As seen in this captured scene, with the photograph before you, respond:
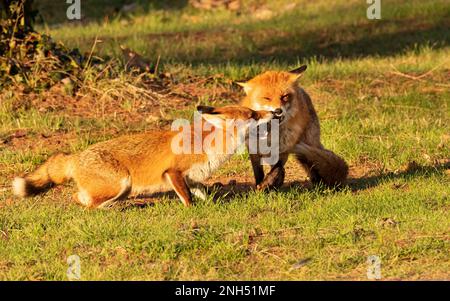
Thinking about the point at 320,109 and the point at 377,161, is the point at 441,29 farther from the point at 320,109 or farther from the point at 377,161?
the point at 377,161

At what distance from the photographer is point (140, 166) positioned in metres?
7.82

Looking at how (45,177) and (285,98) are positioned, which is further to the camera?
(285,98)

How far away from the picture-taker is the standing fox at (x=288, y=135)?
8.41 m

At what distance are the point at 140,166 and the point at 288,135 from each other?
155cm

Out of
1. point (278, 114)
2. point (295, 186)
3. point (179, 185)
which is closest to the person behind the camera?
point (179, 185)

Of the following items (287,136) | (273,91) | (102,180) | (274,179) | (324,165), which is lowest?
(274,179)

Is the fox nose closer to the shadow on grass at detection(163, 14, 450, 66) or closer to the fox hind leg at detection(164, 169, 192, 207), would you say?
the fox hind leg at detection(164, 169, 192, 207)

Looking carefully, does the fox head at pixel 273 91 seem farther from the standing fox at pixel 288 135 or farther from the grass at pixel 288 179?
the grass at pixel 288 179

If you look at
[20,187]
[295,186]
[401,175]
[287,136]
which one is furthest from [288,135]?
[20,187]

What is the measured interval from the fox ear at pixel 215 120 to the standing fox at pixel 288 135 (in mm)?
617

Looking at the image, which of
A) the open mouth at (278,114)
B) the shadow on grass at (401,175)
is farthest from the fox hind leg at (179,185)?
the shadow on grass at (401,175)

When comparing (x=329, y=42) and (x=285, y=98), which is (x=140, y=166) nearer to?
(x=285, y=98)

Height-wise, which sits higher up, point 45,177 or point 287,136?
point 287,136
